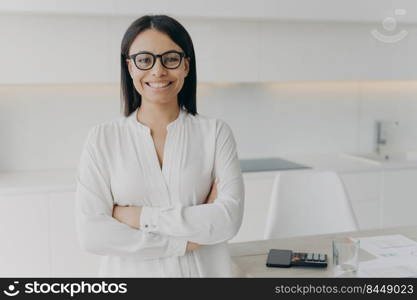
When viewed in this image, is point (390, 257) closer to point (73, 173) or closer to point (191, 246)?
point (191, 246)

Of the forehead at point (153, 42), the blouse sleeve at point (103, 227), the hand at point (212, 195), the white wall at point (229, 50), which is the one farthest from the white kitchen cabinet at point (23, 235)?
the forehead at point (153, 42)

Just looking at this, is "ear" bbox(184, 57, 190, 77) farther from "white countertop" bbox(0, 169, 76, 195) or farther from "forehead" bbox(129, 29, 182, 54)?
"white countertop" bbox(0, 169, 76, 195)

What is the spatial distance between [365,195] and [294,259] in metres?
1.81

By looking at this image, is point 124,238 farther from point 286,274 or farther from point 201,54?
point 201,54

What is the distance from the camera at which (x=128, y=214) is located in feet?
5.29

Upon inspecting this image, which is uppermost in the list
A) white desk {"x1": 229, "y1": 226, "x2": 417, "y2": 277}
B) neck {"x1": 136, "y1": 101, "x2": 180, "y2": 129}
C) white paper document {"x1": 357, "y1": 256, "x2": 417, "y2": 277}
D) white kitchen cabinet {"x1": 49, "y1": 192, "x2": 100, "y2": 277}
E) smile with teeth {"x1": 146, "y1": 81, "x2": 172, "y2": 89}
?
smile with teeth {"x1": 146, "y1": 81, "x2": 172, "y2": 89}

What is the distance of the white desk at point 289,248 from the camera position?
5.43ft

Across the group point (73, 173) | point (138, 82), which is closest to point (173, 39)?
point (138, 82)

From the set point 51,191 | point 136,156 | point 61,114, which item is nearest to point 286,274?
point 136,156

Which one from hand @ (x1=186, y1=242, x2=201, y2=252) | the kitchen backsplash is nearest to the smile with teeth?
hand @ (x1=186, y1=242, x2=201, y2=252)

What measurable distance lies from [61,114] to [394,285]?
7.66ft

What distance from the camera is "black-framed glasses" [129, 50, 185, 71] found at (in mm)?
1575

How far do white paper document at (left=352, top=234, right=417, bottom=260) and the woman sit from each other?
50cm

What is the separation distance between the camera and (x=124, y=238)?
1582 millimetres
